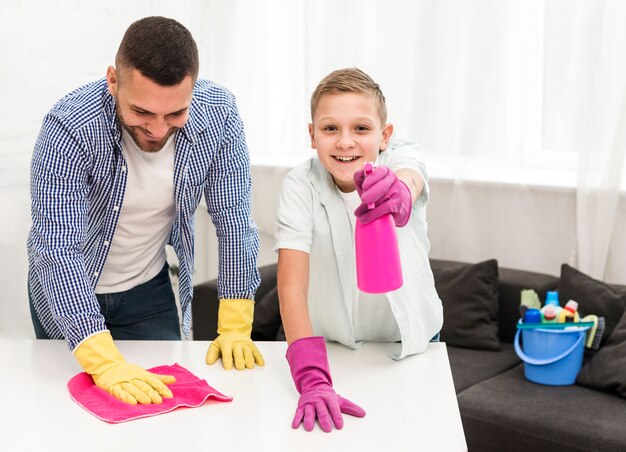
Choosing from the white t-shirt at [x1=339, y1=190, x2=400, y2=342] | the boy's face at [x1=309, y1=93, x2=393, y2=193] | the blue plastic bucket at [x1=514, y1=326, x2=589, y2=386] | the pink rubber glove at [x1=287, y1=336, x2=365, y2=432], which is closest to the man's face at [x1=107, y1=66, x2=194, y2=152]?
the boy's face at [x1=309, y1=93, x2=393, y2=193]

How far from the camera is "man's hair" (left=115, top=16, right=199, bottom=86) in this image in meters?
1.61

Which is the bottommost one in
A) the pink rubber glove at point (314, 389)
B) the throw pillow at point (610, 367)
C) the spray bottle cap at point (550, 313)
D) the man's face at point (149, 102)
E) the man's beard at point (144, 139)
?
the throw pillow at point (610, 367)

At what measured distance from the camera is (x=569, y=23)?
9.98ft

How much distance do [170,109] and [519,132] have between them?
190 centimetres

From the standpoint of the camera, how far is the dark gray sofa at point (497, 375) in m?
2.42

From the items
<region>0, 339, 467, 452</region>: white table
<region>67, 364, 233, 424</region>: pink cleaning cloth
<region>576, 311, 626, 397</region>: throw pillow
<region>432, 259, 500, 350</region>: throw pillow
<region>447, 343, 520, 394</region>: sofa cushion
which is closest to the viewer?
<region>0, 339, 467, 452</region>: white table

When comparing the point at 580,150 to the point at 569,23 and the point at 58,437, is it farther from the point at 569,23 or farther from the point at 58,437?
the point at 58,437

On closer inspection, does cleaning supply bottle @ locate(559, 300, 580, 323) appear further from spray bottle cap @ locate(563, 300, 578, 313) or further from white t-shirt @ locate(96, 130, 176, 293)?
white t-shirt @ locate(96, 130, 176, 293)

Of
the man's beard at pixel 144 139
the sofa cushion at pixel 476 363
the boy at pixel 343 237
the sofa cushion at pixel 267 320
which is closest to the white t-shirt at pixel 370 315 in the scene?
the boy at pixel 343 237

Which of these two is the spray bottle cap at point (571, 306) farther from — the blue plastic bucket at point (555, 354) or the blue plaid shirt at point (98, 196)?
the blue plaid shirt at point (98, 196)

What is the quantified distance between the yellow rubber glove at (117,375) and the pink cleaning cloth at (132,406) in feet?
0.04

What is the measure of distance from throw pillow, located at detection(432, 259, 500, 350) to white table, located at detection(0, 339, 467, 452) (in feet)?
4.11

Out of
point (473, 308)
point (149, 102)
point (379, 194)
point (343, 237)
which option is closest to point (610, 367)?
point (473, 308)

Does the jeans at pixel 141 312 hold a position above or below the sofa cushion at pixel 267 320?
above
